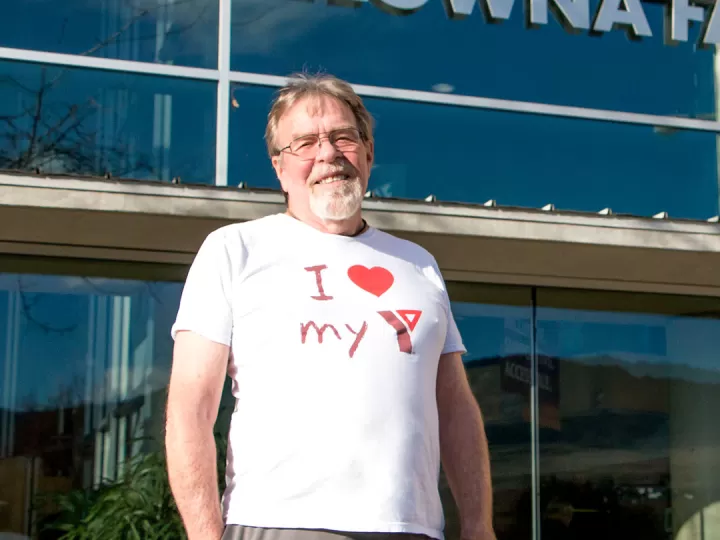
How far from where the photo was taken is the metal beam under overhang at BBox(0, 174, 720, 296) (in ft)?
18.1

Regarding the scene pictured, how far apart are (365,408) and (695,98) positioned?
537 centimetres

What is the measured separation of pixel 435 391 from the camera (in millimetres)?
2334

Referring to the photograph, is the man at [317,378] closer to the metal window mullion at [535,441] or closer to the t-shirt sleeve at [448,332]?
the t-shirt sleeve at [448,332]

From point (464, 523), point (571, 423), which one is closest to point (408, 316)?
point (464, 523)

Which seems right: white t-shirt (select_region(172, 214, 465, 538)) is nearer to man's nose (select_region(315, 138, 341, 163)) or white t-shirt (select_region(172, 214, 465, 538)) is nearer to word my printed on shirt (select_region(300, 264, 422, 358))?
word my printed on shirt (select_region(300, 264, 422, 358))

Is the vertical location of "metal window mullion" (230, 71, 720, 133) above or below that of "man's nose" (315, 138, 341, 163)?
above

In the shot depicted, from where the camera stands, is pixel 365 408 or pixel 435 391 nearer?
pixel 365 408

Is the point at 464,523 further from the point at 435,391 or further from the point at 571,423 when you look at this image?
the point at 571,423

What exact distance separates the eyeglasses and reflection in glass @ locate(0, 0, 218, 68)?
3867mm

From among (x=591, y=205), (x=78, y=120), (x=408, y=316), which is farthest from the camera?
(x=591, y=205)

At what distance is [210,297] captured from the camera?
2.18 m

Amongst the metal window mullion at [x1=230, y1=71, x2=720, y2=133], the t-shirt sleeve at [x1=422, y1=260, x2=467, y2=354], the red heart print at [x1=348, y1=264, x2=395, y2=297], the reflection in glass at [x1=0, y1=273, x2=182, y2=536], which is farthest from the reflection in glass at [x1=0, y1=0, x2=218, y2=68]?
the red heart print at [x1=348, y1=264, x2=395, y2=297]

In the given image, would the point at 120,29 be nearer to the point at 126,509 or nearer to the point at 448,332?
the point at 126,509

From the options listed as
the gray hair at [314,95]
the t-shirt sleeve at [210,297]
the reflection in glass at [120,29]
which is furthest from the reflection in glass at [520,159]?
the t-shirt sleeve at [210,297]
